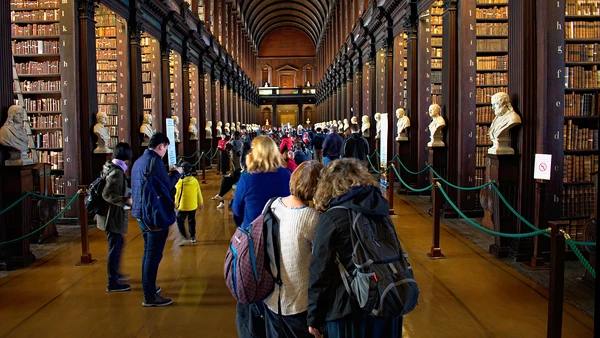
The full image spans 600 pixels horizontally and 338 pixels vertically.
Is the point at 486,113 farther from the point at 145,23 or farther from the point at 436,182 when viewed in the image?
the point at 145,23

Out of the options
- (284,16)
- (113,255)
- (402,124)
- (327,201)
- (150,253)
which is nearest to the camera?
(327,201)

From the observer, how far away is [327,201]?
2.07 meters

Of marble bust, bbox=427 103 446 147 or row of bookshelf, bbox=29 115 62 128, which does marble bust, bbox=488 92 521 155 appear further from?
row of bookshelf, bbox=29 115 62 128

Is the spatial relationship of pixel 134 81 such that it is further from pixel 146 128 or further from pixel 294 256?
pixel 294 256

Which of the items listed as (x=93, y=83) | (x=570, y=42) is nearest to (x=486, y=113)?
(x=570, y=42)

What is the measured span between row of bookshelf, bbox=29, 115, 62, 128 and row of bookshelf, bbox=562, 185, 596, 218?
771 cm

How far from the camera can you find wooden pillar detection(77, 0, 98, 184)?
743 cm

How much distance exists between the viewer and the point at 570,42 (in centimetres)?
596

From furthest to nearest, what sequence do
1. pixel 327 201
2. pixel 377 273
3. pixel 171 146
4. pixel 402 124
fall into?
pixel 171 146 → pixel 402 124 → pixel 327 201 → pixel 377 273

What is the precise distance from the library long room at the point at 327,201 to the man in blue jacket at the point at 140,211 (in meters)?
0.02

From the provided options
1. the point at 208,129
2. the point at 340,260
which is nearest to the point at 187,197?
the point at 340,260

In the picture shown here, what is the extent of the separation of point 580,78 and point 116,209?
532 cm

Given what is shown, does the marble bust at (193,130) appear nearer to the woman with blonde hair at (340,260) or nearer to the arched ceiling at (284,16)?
the woman with blonde hair at (340,260)

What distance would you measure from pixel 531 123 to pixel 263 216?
398 centimetres
